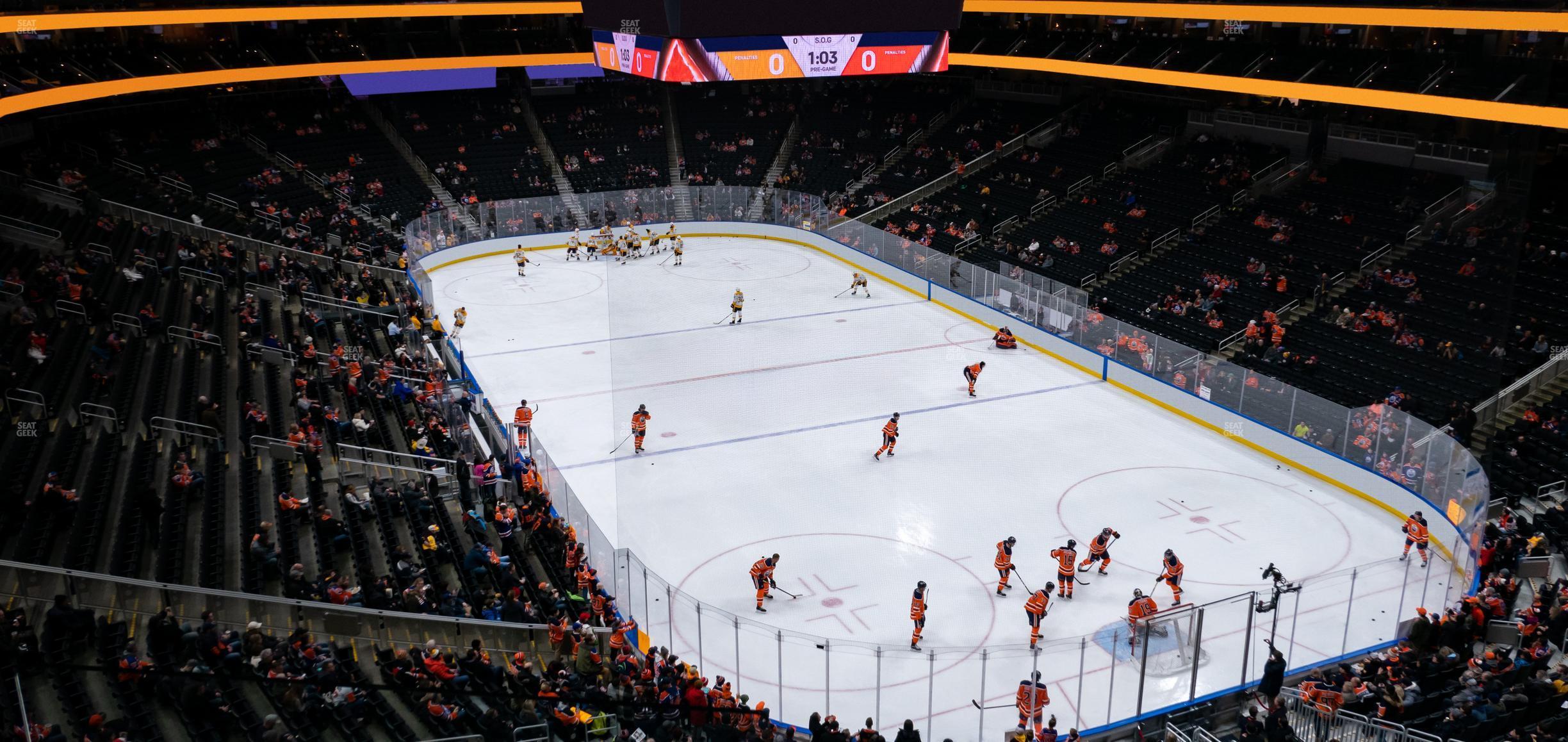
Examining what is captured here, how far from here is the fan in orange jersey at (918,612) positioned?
13.4 m

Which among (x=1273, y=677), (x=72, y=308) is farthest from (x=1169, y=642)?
(x=72, y=308)

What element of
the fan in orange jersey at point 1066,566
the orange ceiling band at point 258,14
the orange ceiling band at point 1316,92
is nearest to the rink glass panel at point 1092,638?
the fan in orange jersey at point 1066,566

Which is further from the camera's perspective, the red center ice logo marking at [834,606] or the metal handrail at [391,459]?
the metal handrail at [391,459]

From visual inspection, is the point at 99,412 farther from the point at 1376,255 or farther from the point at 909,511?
the point at 1376,255

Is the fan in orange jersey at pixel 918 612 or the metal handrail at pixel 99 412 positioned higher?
the metal handrail at pixel 99 412

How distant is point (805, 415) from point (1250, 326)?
9.36m

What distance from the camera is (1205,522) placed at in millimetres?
17250

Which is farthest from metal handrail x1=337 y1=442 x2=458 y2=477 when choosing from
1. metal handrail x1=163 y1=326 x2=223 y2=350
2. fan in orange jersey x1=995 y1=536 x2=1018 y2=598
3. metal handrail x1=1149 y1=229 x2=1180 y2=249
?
metal handrail x1=1149 y1=229 x2=1180 y2=249

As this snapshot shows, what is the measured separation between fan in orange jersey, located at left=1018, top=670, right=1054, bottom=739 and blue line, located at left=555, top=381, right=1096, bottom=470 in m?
9.67

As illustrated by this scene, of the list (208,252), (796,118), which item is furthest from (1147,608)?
(796,118)

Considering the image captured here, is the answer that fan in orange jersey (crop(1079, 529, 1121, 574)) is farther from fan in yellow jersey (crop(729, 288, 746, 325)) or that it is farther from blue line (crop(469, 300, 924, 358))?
fan in yellow jersey (crop(729, 288, 746, 325))

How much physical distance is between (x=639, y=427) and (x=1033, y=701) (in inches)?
401

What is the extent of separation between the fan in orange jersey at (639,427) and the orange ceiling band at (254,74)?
14.8m

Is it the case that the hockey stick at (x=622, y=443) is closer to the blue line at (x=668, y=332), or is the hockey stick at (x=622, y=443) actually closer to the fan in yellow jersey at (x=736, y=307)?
the blue line at (x=668, y=332)
